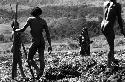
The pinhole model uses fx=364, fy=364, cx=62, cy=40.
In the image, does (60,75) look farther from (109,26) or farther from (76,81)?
(109,26)

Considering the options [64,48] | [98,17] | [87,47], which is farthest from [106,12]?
[98,17]

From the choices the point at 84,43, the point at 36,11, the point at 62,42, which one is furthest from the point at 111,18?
the point at 62,42

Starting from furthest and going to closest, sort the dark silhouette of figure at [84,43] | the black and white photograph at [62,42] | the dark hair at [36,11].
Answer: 1. the dark silhouette of figure at [84,43]
2. the dark hair at [36,11]
3. the black and white photograph at [62,42]

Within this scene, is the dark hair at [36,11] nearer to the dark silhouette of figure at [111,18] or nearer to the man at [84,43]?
the dark silhouette of figure at [111,18]

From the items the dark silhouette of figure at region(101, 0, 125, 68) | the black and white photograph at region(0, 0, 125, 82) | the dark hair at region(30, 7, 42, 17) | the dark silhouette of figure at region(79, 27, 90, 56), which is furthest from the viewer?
the dark silhouette of figure at region(79, 27, 90, 56)

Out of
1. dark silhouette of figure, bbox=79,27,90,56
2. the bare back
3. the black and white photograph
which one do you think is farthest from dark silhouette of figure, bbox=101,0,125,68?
dark silhouette of figure, bbox=79,27,90,56

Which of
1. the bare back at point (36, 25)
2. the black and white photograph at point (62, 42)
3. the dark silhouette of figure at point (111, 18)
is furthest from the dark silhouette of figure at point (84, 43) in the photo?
the dark silhouette of figure at point (111, 18)

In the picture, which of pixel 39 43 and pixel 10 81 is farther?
pixel 10 81

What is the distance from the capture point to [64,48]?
40.2 m

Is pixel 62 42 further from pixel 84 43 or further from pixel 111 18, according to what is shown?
pixel 111 18

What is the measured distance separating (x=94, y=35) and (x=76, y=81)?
3676 centimetres

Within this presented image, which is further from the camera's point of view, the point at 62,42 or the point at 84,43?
the point at 62,42

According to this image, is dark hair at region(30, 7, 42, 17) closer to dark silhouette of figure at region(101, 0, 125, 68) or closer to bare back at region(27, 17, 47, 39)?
bare back at region(27, 17, 47, 39)

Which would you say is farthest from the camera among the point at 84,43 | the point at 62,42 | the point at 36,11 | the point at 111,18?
the point at 62,42
